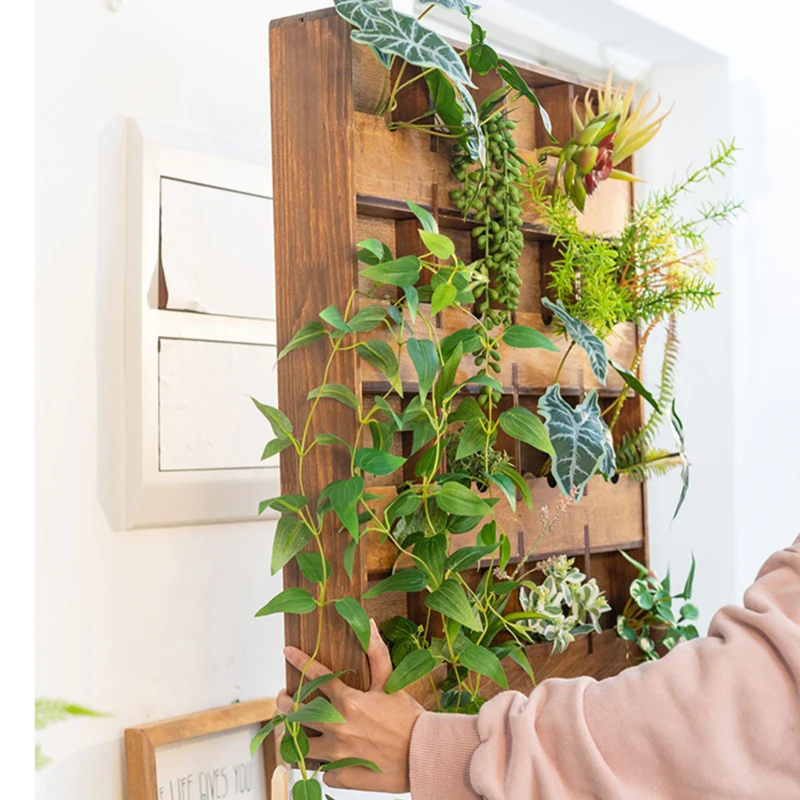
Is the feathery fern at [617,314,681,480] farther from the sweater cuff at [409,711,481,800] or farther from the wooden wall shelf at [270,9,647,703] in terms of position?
the sweater cuff at [409,711,481,800]

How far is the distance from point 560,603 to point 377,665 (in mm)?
354

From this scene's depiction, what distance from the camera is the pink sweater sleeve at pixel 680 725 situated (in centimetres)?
91

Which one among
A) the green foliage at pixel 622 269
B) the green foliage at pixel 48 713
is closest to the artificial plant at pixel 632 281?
the green foliage at pixel 622 269

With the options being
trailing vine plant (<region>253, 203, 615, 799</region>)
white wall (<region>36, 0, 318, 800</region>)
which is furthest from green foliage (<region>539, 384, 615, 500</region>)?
white wall (<region>36, 0, 318, 800</region>)

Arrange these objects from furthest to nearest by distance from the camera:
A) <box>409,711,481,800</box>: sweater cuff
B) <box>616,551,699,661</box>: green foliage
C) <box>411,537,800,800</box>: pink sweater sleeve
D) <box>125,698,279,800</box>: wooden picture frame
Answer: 1. <box>616,551,699,661</box>: green foliage
2. <box>125,698,279,800</box>: wooden picture frame
3. <box>409,711,481,800</box>: sweater cuff
4. <box>411,537,800,800</box>: pink sweater sleeve

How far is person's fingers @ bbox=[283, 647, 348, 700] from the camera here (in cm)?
114

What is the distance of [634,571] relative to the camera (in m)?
1.64

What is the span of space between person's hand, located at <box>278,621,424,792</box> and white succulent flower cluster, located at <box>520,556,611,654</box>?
26 cm

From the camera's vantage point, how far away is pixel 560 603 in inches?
55.6

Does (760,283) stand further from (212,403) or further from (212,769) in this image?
(212,769)

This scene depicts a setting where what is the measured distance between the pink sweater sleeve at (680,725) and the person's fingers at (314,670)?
0.17 metres

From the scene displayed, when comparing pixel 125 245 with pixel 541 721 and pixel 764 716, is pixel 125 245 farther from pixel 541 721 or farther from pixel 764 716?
pixel 764 716

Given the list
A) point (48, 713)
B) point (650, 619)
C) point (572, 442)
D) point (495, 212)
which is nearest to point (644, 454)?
point (650, 619)

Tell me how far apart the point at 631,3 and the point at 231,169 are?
1067 millimetres
